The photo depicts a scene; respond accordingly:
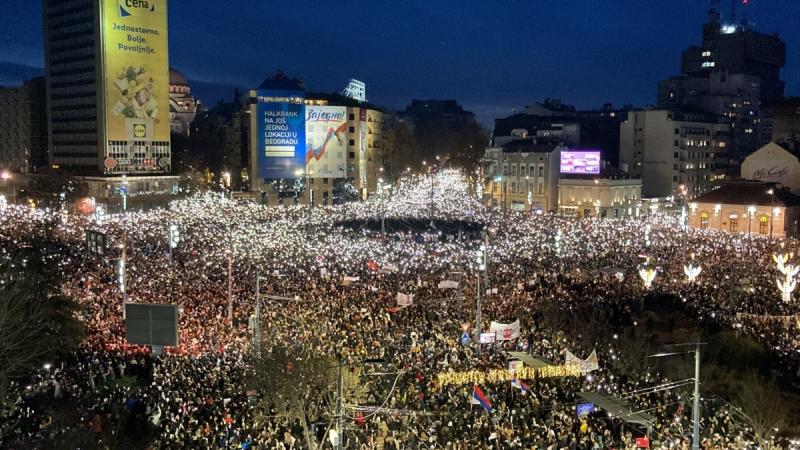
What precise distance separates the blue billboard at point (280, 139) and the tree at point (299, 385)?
50858 millimetres

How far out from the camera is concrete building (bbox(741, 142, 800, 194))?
5738 cm

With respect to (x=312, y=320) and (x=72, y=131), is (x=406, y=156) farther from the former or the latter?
(x=312, y=320)

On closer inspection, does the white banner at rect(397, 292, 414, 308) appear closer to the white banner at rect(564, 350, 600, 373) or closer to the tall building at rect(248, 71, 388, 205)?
the white banner at rect(564, 350, 600, 373)

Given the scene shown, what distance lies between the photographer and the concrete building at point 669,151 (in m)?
69.8

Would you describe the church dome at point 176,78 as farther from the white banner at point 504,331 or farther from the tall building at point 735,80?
the white banner at point 504,331

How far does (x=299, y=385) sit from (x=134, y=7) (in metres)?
60.3

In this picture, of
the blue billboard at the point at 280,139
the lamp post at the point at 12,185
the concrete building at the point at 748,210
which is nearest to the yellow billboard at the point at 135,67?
the lamp post at the point at 12,185

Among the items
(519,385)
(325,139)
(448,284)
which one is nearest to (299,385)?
(519,385)

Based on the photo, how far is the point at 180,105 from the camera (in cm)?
10206

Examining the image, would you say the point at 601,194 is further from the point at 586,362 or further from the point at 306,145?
the point at 586,362

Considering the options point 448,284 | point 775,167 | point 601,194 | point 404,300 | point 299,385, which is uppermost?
point 775,167

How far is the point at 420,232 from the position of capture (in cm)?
4906

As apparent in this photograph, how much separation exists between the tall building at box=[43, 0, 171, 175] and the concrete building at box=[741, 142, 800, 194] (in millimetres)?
52878

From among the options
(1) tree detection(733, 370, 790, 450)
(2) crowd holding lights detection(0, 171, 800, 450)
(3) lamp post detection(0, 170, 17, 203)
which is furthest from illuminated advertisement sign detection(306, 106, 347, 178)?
(1) tree detection(733, 370, 790, 450)
